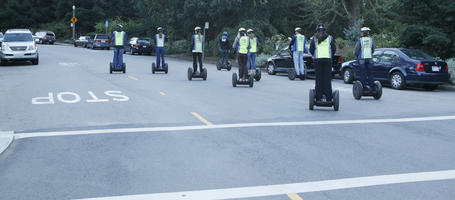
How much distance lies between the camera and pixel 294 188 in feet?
18.8

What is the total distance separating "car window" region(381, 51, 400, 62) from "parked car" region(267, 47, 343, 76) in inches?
140

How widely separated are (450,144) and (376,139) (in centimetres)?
108

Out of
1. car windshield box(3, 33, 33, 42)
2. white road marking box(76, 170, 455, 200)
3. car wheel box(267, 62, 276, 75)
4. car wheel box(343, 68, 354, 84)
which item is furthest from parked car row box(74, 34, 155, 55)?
white road marking box(76, 170, 455, 200)

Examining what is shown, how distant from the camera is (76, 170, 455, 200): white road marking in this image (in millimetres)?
5441

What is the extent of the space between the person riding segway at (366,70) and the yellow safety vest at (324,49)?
3.19 metres

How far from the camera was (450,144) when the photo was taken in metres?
8.34

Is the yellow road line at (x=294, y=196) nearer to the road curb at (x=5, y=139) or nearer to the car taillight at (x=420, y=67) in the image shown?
the road curb at (x=5, y=139)

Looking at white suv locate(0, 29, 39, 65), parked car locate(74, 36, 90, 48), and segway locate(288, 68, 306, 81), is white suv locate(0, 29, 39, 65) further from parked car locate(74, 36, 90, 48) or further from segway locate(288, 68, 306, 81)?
parked car locate(74, 36, 90, 48)

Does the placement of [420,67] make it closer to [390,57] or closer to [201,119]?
[390,57]

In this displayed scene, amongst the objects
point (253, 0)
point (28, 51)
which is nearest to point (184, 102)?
point (28, 51)

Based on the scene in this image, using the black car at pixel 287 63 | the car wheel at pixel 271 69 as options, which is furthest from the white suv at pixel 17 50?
the black car at pixel 287 63

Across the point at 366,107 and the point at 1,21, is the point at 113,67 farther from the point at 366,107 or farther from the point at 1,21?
the point at 1,21

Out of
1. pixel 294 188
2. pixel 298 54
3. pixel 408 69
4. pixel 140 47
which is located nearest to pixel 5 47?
pixel 298 54

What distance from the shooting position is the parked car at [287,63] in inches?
923
